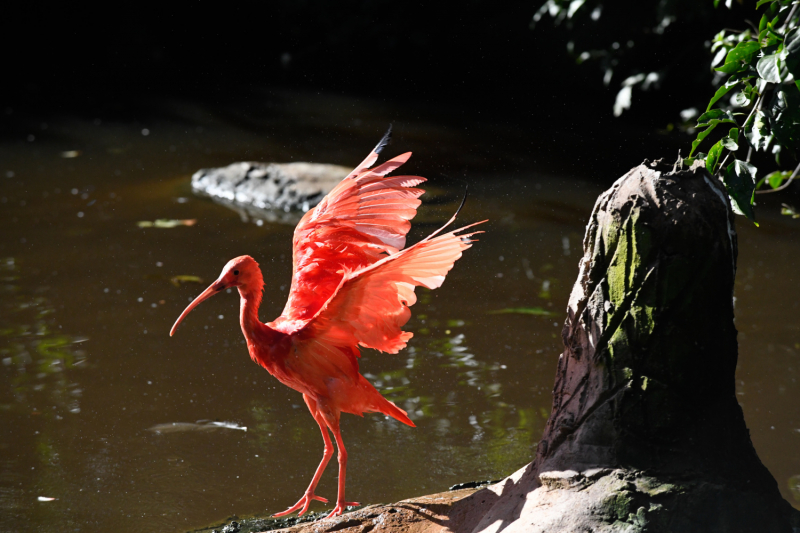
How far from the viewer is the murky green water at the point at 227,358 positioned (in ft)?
12.2

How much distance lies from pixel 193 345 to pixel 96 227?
247 centimetres

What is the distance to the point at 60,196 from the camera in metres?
7.68

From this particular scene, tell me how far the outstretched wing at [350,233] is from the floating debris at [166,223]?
13.0 feet

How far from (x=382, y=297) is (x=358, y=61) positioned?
10.7 meters

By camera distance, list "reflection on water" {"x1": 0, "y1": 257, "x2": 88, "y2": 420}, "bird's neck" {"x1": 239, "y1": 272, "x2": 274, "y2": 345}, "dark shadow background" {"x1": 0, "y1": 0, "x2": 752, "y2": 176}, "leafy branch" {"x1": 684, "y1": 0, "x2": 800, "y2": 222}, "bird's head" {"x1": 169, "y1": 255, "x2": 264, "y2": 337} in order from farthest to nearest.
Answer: "dark shadow background" {"x1": 0, "y1": 0, "x2": 752, "y2": 176}
"reflection on water" {"x1": 0, "y1": 257, "x2": 88, "y2": 420}
"bird's head" {"x1": 169, "y1": 255, "x2": 264, "y2": 337}
"bird's neck" {"x1": 239, "y1": 272, "x2": 274, "y2": 345}
"leafy branch" {"x1": 684, "y1": 0, "x2": 800, "y2": 222}

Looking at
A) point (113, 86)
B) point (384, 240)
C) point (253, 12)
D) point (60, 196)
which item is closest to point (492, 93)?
point (253, 12)

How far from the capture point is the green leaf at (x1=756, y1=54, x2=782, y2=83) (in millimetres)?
2482

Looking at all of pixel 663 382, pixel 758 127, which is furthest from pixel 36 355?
pixel 758 127

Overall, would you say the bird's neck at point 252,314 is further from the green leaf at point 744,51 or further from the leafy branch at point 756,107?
the green leaf at point 744,51

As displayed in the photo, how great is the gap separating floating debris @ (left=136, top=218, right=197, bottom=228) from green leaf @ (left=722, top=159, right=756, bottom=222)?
533 centimetres

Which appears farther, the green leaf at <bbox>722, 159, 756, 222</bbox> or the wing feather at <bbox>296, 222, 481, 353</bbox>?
the wing feather at <bbox>296, 222, 481, 353</bbox>

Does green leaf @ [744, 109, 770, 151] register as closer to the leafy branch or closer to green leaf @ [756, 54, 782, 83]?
the leafy branch

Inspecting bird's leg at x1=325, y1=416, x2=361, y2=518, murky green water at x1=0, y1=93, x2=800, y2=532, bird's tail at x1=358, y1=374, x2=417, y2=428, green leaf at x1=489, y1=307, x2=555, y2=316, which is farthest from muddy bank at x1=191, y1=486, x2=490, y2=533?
A: green leaf at x1=489, y1=307, x2=555, y2=316

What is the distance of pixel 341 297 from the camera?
291 centimetres
